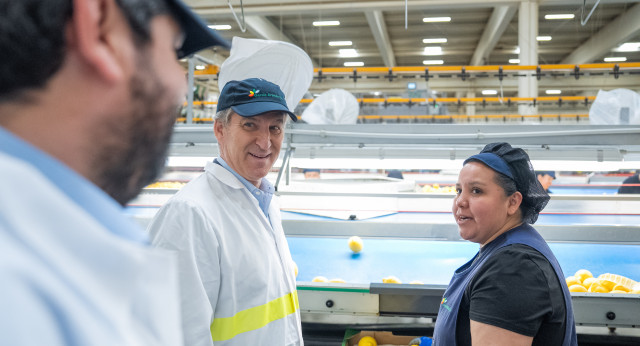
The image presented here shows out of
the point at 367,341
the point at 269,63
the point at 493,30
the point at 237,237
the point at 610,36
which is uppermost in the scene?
the point at 493,30

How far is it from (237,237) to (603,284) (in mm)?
1847

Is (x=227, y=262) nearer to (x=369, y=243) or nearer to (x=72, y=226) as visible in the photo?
(x=72, y=226)

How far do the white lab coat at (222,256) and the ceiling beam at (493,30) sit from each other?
1223 centimetres

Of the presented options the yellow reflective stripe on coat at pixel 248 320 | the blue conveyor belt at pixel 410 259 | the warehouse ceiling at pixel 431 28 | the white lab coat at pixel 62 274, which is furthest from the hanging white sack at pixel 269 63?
the warehouse ceiling at pixel 431 28

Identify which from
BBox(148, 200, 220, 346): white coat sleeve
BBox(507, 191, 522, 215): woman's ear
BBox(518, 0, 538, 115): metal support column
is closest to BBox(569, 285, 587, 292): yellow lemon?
BBox(507, 191, 522, 215): woman's ear

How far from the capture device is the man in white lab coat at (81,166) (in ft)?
1.25

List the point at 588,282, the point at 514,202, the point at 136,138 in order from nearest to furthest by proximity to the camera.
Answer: the point at 136,138, the point at 514,202, the point at 588,282

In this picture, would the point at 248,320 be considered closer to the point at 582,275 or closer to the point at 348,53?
the point at 582,275

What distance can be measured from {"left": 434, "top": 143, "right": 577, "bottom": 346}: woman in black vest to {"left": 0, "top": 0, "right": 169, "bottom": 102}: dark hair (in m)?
1.38

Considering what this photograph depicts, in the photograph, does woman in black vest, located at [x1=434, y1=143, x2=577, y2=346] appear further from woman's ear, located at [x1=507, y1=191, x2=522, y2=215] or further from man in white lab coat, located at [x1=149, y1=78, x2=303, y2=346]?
man in white lab coat, located at [x1=149, y1=78, x2=303, y2=346]

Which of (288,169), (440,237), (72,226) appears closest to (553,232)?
(440,237)

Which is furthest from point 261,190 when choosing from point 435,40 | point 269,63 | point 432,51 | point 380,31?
point 432,51

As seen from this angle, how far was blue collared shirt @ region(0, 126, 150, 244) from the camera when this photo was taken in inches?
16.5

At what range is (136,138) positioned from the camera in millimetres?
503
